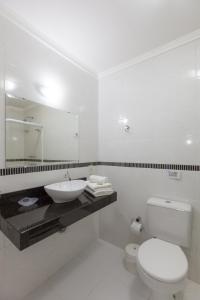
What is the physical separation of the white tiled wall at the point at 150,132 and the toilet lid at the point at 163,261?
1.27 feet

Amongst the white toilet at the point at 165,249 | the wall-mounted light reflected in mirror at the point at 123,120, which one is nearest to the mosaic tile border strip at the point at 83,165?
the white toilet at the point at 165,249

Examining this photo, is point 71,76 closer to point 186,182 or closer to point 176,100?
point 176,100

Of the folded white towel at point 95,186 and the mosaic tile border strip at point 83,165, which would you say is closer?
the mosaic tile border strip at point 83,165

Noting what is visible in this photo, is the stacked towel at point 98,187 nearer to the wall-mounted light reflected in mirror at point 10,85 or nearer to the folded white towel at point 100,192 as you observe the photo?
the folded white towel at point 100,192

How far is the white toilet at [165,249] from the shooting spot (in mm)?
1101

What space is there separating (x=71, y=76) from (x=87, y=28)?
0.54m

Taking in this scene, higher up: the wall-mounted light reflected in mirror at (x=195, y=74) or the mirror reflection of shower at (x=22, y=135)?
the wall-mounted light reflected in mirror at (x=195, y=74)

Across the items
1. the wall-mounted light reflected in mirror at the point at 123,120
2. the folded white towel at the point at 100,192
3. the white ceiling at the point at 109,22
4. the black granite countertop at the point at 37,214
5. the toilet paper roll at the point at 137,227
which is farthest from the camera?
the wall-mounted light reflected in mirror at the point at 123,120

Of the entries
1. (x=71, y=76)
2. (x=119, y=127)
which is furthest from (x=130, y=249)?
(x=71, y=76)

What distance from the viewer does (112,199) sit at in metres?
1.71

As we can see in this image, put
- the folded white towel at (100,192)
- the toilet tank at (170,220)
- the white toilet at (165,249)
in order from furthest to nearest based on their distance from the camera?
the folded white towel at (100,192) → the toilet tank at (170,220) → the white toilet at (165,249)

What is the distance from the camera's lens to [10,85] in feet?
4.43

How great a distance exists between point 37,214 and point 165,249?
1.10m

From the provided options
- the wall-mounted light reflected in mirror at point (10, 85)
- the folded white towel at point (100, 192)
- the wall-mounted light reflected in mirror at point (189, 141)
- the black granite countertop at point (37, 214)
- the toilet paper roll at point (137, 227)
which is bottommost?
the toilet paper roll at point (137, 227)
